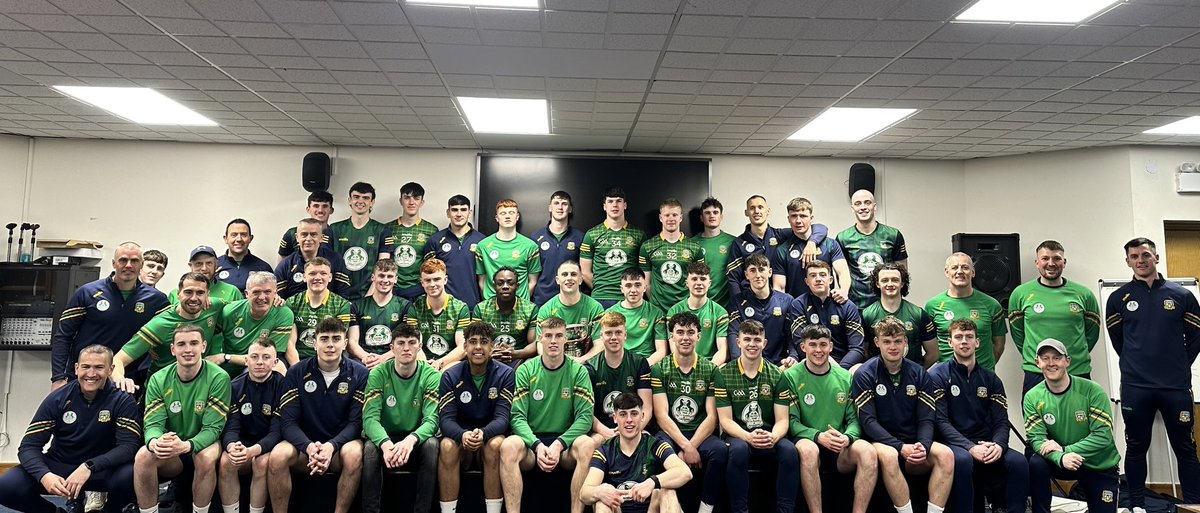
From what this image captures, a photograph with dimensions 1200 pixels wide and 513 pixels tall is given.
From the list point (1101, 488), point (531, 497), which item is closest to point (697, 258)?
point (531, 497)

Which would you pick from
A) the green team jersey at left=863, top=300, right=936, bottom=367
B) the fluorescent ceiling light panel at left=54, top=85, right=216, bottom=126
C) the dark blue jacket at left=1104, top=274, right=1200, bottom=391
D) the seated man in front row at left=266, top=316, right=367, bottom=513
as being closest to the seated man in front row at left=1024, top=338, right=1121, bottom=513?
the green team jersey at left=863, top=300, right=936, bottom=367

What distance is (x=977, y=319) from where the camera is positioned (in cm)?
518

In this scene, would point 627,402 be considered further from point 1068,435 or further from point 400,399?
point 1068,435

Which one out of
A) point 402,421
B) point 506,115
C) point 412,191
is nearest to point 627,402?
point 402,421

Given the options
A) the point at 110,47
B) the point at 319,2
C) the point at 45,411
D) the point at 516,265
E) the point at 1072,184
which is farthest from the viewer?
the point at 1072,184

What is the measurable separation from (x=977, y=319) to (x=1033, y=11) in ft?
7.90

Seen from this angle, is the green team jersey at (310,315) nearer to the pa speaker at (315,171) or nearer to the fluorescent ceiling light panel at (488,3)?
the pa speaker at (315,171)

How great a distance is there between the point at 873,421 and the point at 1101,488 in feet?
4.79

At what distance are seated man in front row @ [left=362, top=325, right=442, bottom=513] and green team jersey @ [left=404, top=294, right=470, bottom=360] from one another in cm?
61

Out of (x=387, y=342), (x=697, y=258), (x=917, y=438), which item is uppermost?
(x=697, y=258)

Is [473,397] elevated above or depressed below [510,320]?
below

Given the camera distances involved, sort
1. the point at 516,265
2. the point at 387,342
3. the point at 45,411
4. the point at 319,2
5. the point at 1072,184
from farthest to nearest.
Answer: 1. the point at 1072,184
2. the point at 516,265
3. the point at 387,342
4. the point at 45,411
5. the point at 319,2

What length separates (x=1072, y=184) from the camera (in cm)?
702

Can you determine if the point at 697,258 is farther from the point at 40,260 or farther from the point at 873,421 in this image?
the point at 40,260
